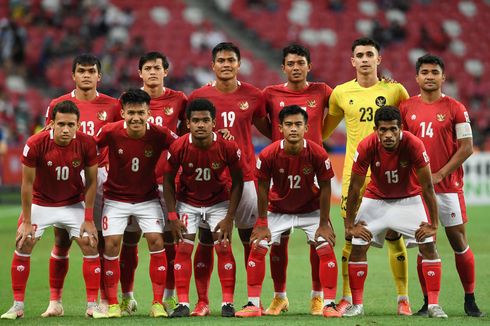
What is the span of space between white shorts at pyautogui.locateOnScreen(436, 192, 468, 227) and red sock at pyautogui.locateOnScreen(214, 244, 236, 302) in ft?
6.15

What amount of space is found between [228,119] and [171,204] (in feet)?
3.48

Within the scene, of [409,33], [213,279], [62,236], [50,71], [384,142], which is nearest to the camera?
[384,142]

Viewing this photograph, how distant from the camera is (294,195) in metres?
8.27

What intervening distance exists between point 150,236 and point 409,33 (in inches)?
814

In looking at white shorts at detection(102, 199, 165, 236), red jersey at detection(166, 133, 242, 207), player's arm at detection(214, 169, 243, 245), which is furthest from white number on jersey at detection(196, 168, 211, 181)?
white shorts at detection(102, 199, 165, 236)

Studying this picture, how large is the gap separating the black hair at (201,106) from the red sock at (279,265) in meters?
1.39

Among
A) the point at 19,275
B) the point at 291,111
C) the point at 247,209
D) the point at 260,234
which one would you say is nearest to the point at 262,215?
the point at 260,234

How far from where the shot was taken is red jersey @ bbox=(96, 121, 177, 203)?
8227 mm

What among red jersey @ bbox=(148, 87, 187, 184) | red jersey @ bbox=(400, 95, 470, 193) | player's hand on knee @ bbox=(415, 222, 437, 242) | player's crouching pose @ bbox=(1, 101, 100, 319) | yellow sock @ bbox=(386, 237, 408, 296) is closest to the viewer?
player's hand on knee @ bbox=(415, 222, 437, 242)

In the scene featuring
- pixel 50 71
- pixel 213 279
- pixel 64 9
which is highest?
pixel 64 9

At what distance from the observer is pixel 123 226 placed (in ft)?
27.0

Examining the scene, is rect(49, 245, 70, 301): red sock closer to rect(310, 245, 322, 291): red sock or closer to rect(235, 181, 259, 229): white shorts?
rect(235, 181, 259, 229): white shorts

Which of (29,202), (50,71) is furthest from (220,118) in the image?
(50,71)

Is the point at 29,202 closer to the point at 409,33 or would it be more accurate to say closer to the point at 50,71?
the point at 50,71
